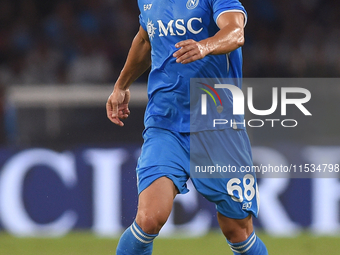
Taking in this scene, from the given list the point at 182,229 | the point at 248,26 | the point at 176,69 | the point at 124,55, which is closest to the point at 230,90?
the point at 176,69

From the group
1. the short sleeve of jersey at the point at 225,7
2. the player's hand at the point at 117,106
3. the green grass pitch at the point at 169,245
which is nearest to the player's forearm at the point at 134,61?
the player's hand at the point at 117,106

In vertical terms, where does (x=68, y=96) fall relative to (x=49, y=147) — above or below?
above

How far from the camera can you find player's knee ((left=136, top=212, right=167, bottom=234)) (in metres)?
2.40

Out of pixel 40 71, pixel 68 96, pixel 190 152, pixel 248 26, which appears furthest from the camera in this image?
pixel 248 26

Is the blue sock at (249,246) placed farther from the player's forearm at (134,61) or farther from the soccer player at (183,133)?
the player's forearm at (134,61)

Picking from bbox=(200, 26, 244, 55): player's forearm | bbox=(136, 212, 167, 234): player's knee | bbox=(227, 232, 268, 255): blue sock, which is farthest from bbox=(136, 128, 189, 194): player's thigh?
bbox=(200, 26, 244, 55): player's forearm

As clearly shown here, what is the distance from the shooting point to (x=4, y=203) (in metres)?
4.89

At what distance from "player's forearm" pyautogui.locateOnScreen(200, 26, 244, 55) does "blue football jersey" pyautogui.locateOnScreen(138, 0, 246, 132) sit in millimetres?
286

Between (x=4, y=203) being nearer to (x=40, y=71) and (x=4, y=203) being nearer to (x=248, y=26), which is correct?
(x=40, y=71)

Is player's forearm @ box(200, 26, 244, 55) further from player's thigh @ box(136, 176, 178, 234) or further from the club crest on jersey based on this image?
player's thigh @ box(136, 176, 178, 234)

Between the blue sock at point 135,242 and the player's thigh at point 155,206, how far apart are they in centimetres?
3

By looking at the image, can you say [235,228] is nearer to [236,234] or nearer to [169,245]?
[236,234]

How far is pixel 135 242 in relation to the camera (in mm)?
A: 2467

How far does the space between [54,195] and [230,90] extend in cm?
282
